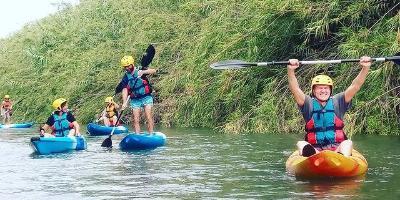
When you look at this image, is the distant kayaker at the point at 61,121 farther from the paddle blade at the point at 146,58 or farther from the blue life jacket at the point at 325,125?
the blue life jacket at the point at 325,125

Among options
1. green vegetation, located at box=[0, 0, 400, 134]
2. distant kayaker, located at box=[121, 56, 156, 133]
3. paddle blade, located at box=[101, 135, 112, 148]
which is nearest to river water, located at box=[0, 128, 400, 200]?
paddle blade, located at box=[101, 135, 112, 148]

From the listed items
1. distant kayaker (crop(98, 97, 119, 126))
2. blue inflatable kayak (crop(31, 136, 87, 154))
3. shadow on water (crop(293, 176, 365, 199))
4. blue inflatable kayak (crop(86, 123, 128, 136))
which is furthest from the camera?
distant kayaker (crop(98, 97, 119, 126))

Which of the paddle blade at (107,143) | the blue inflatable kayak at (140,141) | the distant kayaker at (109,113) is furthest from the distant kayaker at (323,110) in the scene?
the distant kayaker at (109,113)

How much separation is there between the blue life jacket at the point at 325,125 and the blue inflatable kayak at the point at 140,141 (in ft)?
13.1

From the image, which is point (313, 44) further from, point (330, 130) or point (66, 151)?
point (330, 130)

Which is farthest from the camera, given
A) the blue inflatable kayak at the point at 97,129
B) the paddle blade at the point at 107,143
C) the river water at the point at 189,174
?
the blue inflatable kayak at the point at 97,129

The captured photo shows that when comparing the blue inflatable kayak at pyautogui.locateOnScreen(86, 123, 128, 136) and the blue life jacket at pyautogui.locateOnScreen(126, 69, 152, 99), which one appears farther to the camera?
the blue inflatable kayak at pyautogui.locateOnScreen(86, 123, 128, 136)

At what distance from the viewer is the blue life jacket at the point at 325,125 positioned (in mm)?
7348

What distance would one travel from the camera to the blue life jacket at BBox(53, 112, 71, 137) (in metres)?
11.6

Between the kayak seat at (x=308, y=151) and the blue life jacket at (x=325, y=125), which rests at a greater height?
the blue life jacket at (x=325, y=125)

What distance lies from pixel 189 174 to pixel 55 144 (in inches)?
145

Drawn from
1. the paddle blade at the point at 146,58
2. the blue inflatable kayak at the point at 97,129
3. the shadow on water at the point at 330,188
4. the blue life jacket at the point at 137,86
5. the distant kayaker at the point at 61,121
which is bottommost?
the shadow on water at the point at 330,188

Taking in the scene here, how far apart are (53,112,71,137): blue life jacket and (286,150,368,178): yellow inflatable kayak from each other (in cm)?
550

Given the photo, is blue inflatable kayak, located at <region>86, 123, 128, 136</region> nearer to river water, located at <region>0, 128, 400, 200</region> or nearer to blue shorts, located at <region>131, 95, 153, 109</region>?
river water, located at <region>0, 128, 400, 200</region>
